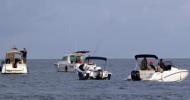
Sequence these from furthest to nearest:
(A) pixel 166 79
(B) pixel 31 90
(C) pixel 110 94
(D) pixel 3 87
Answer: (A) pixel 166 79
(D) pixel 3 87
(B) pixel 31 90
(C) pixel 110 94

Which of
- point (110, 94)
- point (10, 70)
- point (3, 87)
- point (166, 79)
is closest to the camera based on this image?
point (110, 94)

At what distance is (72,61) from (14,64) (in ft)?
73.0

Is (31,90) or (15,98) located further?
(31,90)

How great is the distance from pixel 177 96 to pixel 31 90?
11.0 meters

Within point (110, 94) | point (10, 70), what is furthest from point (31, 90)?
point (10, 70)

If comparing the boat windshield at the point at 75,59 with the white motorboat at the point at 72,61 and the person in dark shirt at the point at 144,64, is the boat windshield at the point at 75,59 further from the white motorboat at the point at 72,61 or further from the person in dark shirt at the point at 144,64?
the person in dark shirt at the point at 144,64

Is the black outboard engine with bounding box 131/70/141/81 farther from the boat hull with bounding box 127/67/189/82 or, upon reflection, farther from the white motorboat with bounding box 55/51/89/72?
the white motorboat with bounding box 55/51/89/72

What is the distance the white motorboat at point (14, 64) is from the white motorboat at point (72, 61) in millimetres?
17595

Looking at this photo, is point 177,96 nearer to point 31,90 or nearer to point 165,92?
point 165,92

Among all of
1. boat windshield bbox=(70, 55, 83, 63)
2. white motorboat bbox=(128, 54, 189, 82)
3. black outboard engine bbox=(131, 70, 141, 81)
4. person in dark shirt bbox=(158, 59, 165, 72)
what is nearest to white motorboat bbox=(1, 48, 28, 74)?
white motorboat bbox=(128, 54, 189, 82)

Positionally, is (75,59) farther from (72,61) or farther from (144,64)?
(144,64)

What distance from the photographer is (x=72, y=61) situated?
3711 inches

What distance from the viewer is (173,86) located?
54375 mm

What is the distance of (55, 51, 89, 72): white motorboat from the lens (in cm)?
9256
